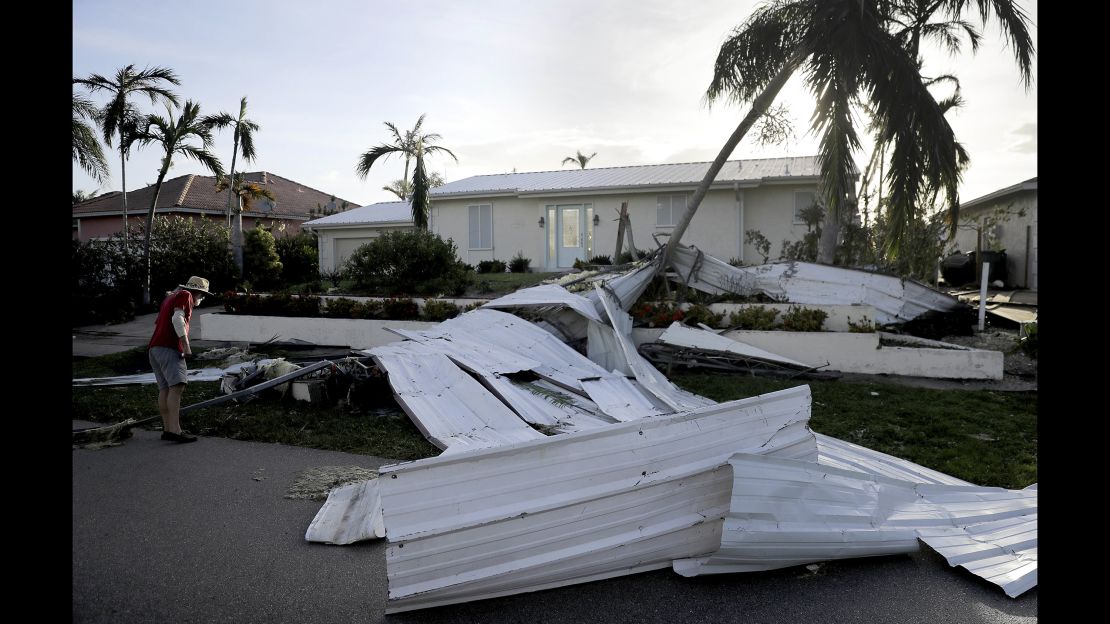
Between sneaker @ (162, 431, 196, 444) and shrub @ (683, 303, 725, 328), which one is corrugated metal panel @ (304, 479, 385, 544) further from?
shrub @ (683, 303, 725, 328)

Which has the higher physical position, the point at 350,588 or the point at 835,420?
the point at 835,420

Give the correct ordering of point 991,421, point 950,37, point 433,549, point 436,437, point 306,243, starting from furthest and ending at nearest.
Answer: point 306,243 < point 950,37 < point 991,421 < point 436,437 < point 433,549

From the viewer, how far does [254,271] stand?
74.1 feet

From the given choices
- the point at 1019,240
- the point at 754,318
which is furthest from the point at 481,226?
the point at 1019,240

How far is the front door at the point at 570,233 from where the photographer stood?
21578mm

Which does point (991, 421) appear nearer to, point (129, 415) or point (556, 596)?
point (556, 596)

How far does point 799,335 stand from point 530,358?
4.30m

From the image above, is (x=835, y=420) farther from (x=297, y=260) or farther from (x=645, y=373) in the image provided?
(x=297, y=260)

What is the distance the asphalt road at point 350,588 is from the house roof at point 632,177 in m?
16.8

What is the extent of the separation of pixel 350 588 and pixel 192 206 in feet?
94.2

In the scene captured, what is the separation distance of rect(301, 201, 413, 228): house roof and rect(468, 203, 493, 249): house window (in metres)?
3.16

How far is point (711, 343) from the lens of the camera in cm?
1017

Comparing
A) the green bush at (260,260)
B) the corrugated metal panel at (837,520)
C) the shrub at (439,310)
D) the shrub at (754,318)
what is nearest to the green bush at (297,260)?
the green bush at (260,260)
